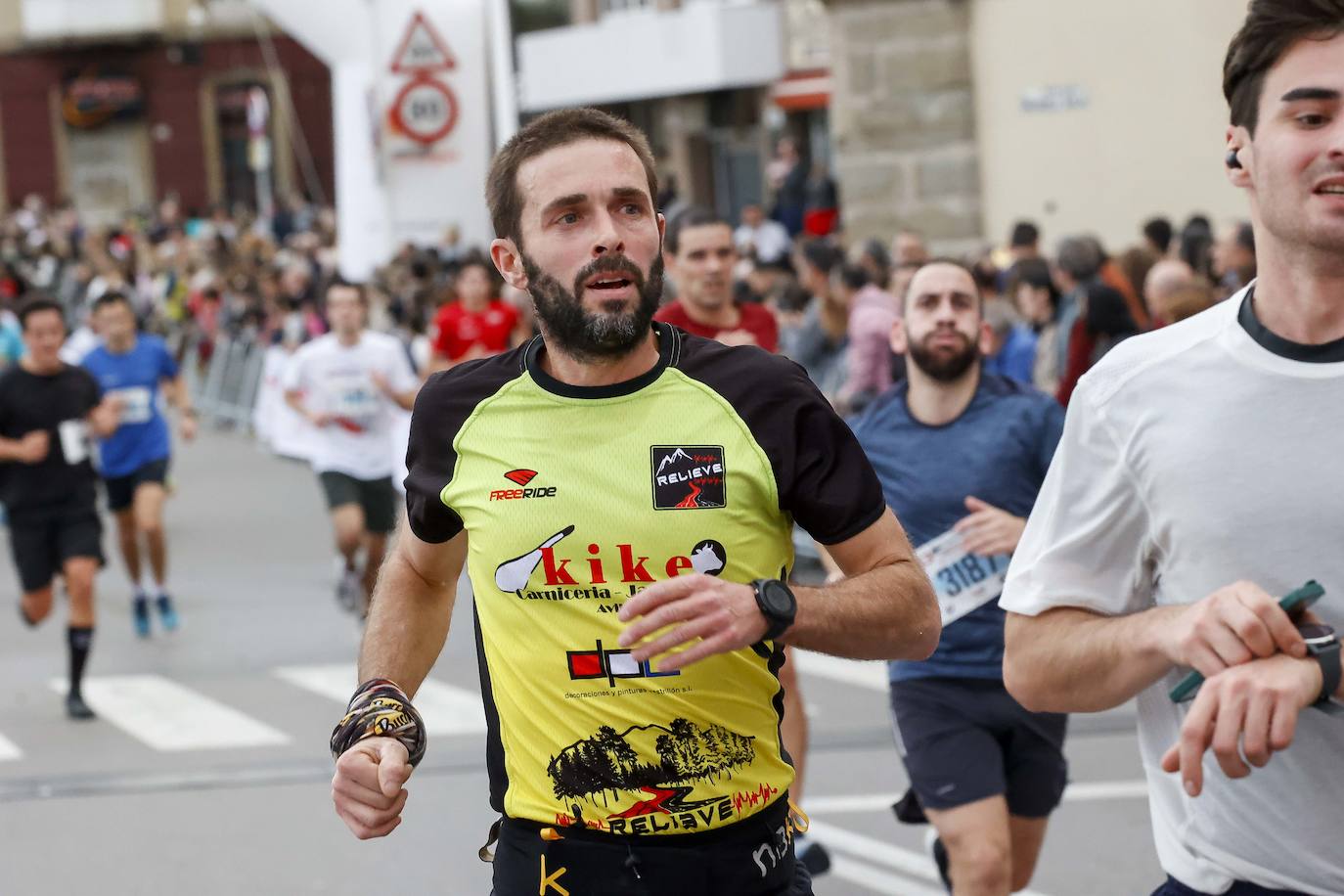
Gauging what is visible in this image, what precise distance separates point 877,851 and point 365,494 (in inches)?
Result: 226

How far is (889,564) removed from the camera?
131 inches

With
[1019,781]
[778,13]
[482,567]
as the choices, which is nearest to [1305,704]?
[482,567]

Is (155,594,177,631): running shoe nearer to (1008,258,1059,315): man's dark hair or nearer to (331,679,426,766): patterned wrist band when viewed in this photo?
(1008,258,1059,315): man's dark hair

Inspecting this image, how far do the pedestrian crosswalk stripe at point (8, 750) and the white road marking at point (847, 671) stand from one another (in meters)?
3.67

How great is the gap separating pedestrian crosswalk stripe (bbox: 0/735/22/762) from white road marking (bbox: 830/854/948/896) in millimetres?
4163

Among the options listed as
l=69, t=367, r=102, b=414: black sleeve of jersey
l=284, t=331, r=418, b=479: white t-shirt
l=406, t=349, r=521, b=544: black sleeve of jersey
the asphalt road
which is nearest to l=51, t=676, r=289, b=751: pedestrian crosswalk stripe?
the asphalt road

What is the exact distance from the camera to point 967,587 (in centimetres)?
564

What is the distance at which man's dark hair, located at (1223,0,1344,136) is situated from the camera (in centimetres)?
256

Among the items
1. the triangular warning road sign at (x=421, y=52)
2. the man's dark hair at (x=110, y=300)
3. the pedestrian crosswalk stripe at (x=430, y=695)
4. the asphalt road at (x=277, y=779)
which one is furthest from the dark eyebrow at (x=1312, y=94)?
the triangular warning road sign at (x=421, y=52)

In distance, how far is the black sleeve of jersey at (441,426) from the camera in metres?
3.50

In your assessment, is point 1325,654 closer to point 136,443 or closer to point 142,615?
point 142,615

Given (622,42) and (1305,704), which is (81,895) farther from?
(622,42)

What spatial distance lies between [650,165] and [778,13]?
92.8 feet

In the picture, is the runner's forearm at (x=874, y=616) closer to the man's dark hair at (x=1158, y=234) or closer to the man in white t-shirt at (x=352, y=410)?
the man in white t-shirt at (x=352, y=410)
